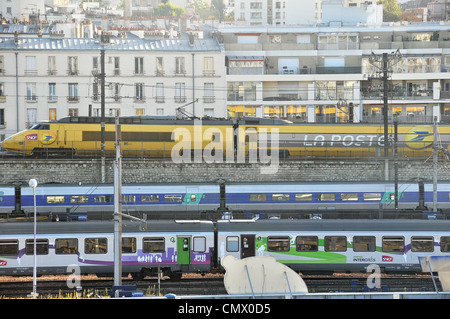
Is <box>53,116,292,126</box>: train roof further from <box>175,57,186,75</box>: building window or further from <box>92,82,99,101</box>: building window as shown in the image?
<box>175,57,186,75</box>: building window

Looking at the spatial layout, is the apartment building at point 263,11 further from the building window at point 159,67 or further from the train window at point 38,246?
the train window at point 38,246

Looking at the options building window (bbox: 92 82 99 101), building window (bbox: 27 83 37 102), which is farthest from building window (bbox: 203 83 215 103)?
building window (bbox: 27 83 37 102)

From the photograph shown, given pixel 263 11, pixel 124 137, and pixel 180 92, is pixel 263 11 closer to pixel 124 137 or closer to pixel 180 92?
pixel 180 92

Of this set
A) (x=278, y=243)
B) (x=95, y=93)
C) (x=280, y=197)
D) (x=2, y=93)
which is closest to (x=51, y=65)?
(x=2, y=93)

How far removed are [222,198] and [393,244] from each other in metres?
11.3

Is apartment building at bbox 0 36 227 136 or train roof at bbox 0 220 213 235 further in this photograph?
apartment building at bbox 0 36 227 136

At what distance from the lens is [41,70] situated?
51469 mm

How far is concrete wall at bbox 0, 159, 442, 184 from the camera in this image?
1560 inches

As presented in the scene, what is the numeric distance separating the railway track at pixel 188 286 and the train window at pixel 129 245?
1.05 m

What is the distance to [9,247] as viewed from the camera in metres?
24.5

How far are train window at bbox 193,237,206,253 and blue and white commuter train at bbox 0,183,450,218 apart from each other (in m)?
8.69

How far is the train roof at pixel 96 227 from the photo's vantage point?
24656mm

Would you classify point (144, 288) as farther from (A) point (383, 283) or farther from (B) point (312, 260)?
(A) point (383, 283)
